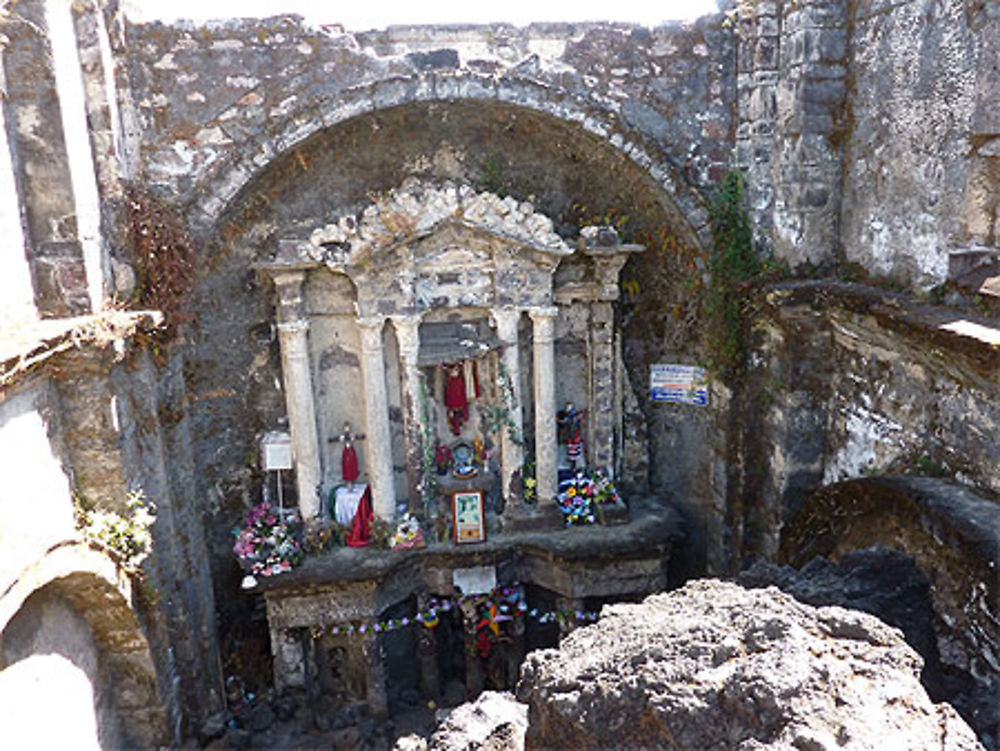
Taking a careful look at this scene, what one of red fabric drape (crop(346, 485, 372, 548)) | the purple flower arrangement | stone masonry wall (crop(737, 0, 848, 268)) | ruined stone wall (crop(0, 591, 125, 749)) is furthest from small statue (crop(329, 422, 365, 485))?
stone masonry wall (crop(737, 0, 848, 268))

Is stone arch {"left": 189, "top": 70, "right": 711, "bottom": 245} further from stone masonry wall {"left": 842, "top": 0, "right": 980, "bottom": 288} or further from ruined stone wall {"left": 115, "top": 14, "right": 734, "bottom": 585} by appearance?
stone masonry wall {"left": 842, "top": 0, "right": 980, "bottom": 288}

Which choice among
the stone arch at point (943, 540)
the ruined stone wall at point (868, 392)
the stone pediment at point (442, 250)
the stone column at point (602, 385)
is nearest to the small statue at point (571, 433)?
the stone column at point (602, 385)

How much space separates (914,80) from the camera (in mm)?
5836

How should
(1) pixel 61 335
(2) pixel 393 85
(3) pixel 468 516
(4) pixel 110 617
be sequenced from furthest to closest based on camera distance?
(3) pixel 468 516 < (2) pixel 393 85 < (4) pixel 110 617 < (1) pixel 61 335

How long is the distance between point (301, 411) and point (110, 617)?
2526 millimetres

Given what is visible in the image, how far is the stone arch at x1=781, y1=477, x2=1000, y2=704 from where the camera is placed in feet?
13.8

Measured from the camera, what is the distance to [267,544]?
27.0 ft

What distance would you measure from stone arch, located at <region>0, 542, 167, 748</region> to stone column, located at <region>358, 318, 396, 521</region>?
2539 millimetres

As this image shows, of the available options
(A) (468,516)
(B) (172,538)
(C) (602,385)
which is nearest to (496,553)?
(A) (468,516)

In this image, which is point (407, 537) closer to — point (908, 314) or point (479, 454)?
point (479, 454)

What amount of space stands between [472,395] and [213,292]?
2.81 metres

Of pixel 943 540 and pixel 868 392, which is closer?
pixel 943 540

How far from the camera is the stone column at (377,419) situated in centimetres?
823

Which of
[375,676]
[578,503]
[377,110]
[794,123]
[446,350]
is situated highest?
[377,110]
